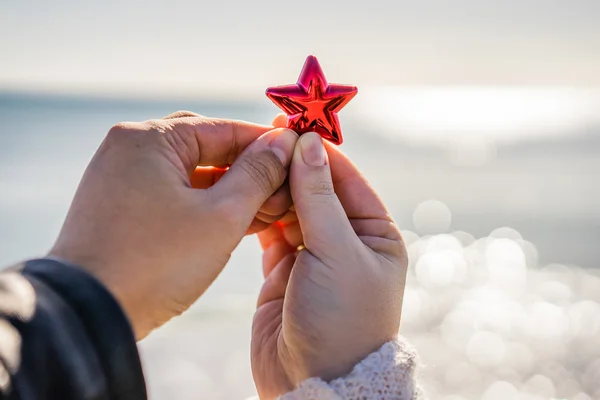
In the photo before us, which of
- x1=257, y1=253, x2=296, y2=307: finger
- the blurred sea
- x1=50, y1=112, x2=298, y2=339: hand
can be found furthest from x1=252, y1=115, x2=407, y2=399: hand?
the blurred sea

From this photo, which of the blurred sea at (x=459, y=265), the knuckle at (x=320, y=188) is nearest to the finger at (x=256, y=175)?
the knuckle at (x=320, y=188)

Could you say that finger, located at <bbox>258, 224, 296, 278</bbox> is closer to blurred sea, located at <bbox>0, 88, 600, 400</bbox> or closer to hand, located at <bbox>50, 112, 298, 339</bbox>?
hand, located at <bbox>50, 112, 298, 339</bbox>

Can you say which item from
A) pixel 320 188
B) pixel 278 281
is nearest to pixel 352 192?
pixel 320 188

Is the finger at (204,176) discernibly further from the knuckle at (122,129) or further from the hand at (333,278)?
the knuckle at (122,129)

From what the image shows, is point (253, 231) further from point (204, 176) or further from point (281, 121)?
point (281, 121)

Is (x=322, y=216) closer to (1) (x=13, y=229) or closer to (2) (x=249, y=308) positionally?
(2) (x=249, y=308)

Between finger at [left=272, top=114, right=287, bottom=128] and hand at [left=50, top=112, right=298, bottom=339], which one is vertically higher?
finger at [left=272, top=114, right=287, bottom=128]

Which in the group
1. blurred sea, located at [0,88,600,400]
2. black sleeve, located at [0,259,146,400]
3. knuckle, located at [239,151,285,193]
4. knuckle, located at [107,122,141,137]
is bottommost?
blurred sea, located at [0,88,600,400]
